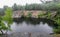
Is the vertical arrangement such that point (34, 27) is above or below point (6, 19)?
below

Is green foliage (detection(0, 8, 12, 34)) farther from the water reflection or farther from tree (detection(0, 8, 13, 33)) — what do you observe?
the water reflection

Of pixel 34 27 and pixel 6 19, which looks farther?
pixel 34 27

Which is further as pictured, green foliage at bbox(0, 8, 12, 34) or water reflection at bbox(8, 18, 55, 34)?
water reflection at bbox(8, 18, 55, 34)

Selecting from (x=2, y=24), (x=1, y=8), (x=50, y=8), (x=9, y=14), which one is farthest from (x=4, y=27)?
(x=50, y=8)

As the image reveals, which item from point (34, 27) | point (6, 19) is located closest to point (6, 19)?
point (6, 19)

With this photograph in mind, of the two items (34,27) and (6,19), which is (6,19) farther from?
(34,27)

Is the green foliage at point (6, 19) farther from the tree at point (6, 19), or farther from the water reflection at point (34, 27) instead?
the water reflection at point (34, 27)

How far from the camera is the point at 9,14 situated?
5824 millimetres

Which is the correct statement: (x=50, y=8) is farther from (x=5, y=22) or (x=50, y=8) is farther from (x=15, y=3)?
(x=5, y=22)

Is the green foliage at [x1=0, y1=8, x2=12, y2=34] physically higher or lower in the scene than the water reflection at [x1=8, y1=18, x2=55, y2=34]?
higher

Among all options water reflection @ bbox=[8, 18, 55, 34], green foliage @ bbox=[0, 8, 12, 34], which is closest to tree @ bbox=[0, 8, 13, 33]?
green foliage @ bbox=[0, 8, 12, 34]

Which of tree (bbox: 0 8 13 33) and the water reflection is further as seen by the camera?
the water reflection

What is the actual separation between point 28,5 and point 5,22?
21.4ft

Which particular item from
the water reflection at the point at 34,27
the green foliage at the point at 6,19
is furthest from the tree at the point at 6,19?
the water reflection at the point at 34,27
